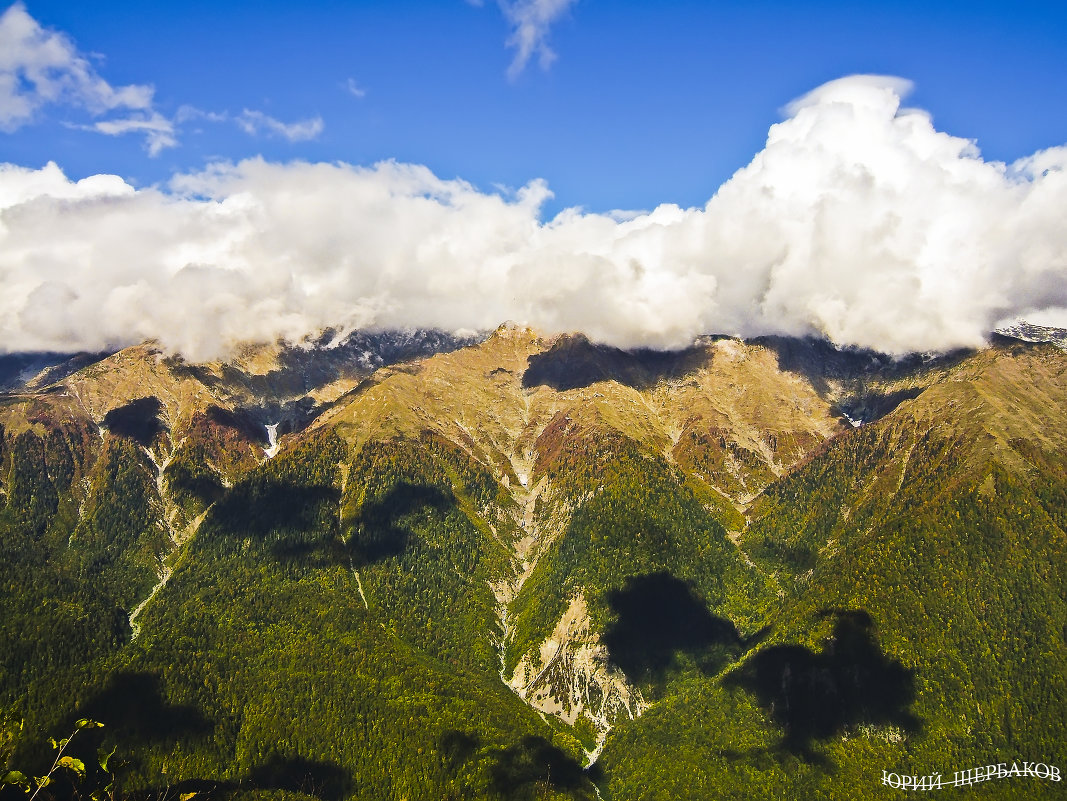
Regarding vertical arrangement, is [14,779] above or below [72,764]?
below

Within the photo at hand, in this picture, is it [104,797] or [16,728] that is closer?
[16,728]

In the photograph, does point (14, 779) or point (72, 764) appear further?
point (72, 764)

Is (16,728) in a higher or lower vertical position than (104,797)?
higher

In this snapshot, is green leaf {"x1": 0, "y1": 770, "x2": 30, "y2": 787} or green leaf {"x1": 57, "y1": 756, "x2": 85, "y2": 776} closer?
green leaf {"x1": 0, "y1": 770, "x2": 30, "y2": 787}

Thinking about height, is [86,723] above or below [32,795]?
above

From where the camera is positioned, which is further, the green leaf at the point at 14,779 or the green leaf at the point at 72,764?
the green leaf at the point at 72,764

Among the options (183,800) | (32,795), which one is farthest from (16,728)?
(183,800)

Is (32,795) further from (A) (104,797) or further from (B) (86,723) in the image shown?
(A) (104,797)

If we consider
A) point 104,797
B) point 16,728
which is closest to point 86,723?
point 16,728
